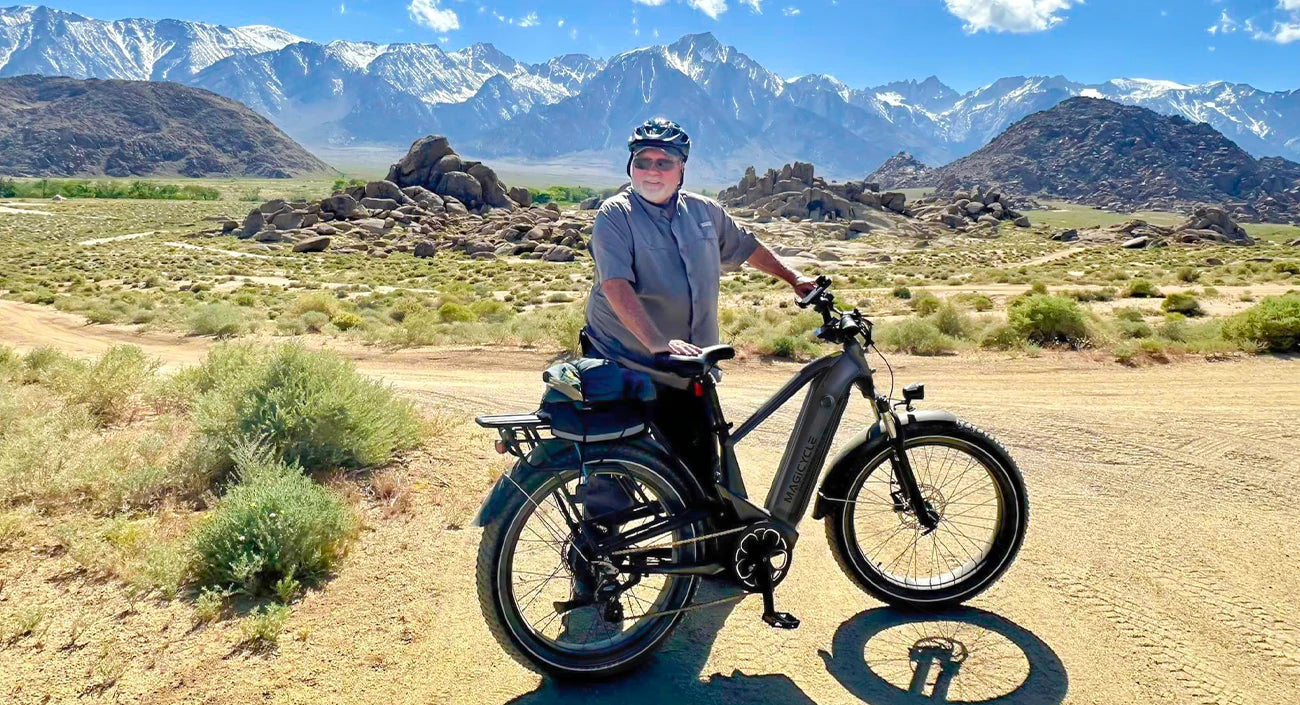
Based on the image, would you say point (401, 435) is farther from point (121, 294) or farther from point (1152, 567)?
point (121, 294)

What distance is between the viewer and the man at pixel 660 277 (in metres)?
3.51

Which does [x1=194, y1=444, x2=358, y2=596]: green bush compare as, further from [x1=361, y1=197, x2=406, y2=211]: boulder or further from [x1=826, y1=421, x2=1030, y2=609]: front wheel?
[x1=361, y1=197, x2=406, y2=211]: boulder

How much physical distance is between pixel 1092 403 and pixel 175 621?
343 inches

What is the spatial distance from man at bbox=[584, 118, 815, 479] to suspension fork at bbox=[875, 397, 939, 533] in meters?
0.70

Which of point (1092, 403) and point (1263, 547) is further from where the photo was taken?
point (1092, 403)

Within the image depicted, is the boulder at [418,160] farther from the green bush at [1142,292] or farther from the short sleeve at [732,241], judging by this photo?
the short sleeve at [732,241]

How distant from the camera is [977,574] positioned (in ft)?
13.2

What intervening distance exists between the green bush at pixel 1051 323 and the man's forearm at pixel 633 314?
1148 cm

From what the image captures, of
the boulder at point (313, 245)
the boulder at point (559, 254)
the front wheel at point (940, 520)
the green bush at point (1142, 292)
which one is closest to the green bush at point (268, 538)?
the front wheel at point (940, 520)

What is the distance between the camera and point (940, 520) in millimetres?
4000

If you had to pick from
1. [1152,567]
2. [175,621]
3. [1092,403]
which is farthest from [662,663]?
[1092,403]

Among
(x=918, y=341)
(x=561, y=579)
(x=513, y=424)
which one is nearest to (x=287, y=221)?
(x=918, y=341)

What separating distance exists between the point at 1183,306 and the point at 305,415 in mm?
20554

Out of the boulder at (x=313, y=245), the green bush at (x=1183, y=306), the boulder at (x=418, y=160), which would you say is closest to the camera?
the green bush at (x=1183, y=306)
